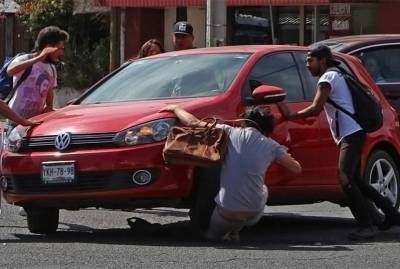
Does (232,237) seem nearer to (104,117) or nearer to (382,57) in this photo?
(104,117)

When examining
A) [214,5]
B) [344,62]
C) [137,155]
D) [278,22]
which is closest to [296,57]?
[344,62]

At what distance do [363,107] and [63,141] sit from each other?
8.20 feet

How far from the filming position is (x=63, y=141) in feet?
29.1

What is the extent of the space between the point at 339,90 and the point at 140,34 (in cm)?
1848

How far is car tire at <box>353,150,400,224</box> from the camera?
10.1 metres

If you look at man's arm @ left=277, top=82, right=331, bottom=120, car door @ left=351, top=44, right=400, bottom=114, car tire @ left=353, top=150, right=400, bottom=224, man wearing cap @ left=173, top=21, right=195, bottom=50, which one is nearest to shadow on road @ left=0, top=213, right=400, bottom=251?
car tire @ left=353, top=150, right=400, bottom=224

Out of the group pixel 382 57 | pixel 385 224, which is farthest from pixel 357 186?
pixel 382 57

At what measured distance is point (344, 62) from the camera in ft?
34.4

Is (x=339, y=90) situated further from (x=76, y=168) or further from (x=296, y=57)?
(x=76, y=168)

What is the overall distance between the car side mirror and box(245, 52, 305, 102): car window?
0.48m

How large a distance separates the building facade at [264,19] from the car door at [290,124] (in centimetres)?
994

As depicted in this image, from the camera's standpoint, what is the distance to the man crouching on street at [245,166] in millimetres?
8711

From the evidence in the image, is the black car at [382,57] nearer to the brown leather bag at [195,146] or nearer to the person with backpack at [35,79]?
the person with backpack at [35,79]

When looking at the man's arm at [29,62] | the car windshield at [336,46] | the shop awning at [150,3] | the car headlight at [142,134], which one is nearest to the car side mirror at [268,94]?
the car headlight at [142,134]
